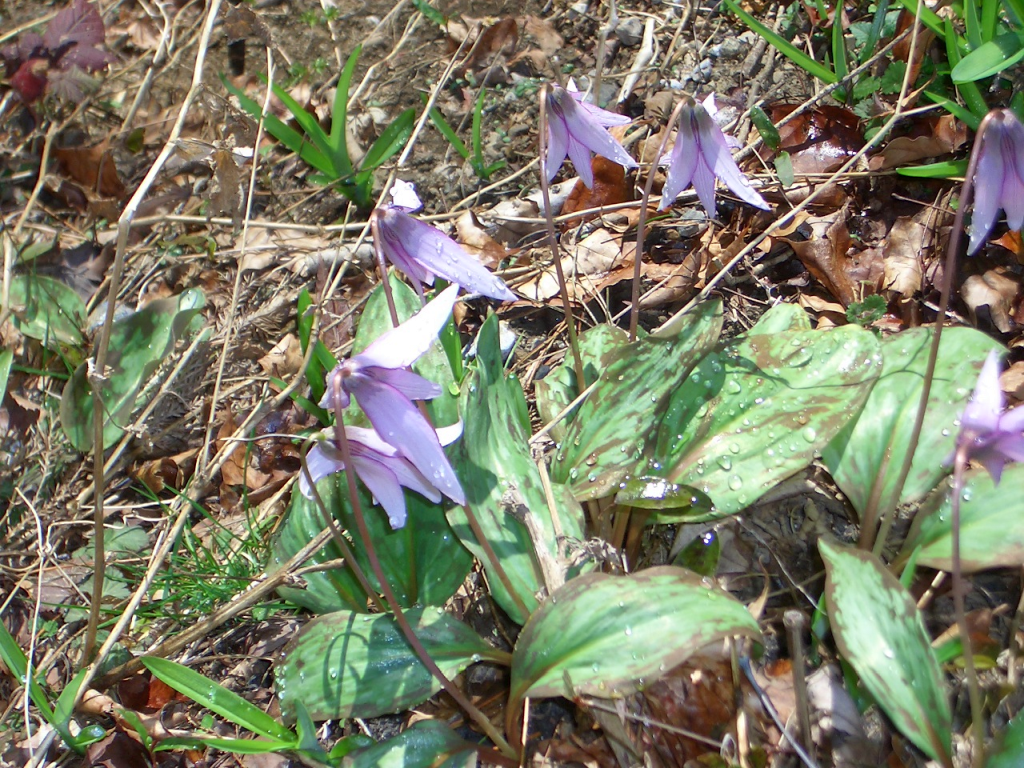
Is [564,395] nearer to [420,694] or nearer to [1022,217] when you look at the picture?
[420,694]

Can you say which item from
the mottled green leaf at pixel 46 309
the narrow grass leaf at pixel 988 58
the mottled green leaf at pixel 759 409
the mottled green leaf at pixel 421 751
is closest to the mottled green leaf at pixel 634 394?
the mottled green leaf at pixel 759 409

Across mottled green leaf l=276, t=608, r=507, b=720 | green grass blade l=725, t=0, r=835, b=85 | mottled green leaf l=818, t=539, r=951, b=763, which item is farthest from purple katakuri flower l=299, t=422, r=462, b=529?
green grass blade l=725, t=0, r=835, b=85

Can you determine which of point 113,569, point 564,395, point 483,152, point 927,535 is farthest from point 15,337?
point 927,535

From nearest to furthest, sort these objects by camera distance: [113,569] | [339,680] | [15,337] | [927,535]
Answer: [339,680] → [927,535] → [113,569] → [15,337]

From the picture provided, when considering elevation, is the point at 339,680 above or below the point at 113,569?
above

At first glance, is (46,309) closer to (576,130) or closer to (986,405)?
(576,130)

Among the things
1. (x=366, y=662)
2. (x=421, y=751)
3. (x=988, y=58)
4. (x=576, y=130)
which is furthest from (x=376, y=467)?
(x=988, y=58)

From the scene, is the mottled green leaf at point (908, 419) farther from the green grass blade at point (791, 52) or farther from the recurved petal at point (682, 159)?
the green grass blade at point (791, 52)
